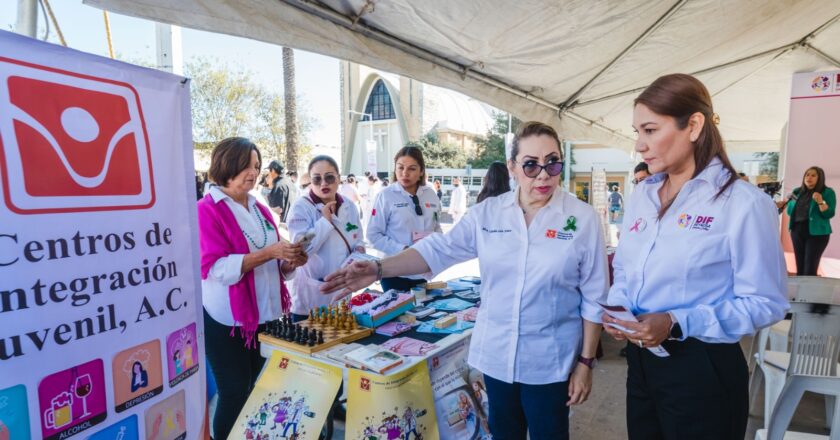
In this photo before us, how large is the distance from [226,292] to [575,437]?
2459 mm

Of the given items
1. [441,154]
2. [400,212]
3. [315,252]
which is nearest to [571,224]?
[315,252]

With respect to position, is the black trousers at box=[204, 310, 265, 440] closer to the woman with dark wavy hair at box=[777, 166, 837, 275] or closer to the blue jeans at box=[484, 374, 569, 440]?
the blue jeans at box=[484, 374, 569, 440]

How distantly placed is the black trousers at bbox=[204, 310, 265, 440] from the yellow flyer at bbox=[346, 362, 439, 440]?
2.42ft

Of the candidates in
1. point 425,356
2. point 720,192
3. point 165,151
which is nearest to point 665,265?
point 720,192

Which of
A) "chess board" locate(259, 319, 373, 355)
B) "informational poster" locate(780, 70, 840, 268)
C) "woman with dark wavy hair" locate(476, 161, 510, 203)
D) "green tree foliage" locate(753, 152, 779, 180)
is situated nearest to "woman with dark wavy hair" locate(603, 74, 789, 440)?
"chess board" locate(259, 319, 373, 355)

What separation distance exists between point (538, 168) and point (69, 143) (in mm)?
1552

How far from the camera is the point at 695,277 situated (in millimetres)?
1417

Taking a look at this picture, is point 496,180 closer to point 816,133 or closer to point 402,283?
point 402,283

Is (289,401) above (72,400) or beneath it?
beneath

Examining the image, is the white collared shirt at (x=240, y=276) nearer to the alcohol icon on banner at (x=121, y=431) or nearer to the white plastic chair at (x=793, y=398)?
the alcohol icon on banner at (x=121, y=431)

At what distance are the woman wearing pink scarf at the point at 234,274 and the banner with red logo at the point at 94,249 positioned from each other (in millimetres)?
A: 904

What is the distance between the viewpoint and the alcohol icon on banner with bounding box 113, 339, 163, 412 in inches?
46.9

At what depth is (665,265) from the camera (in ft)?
4.80

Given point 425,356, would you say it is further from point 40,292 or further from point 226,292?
point 40,292
